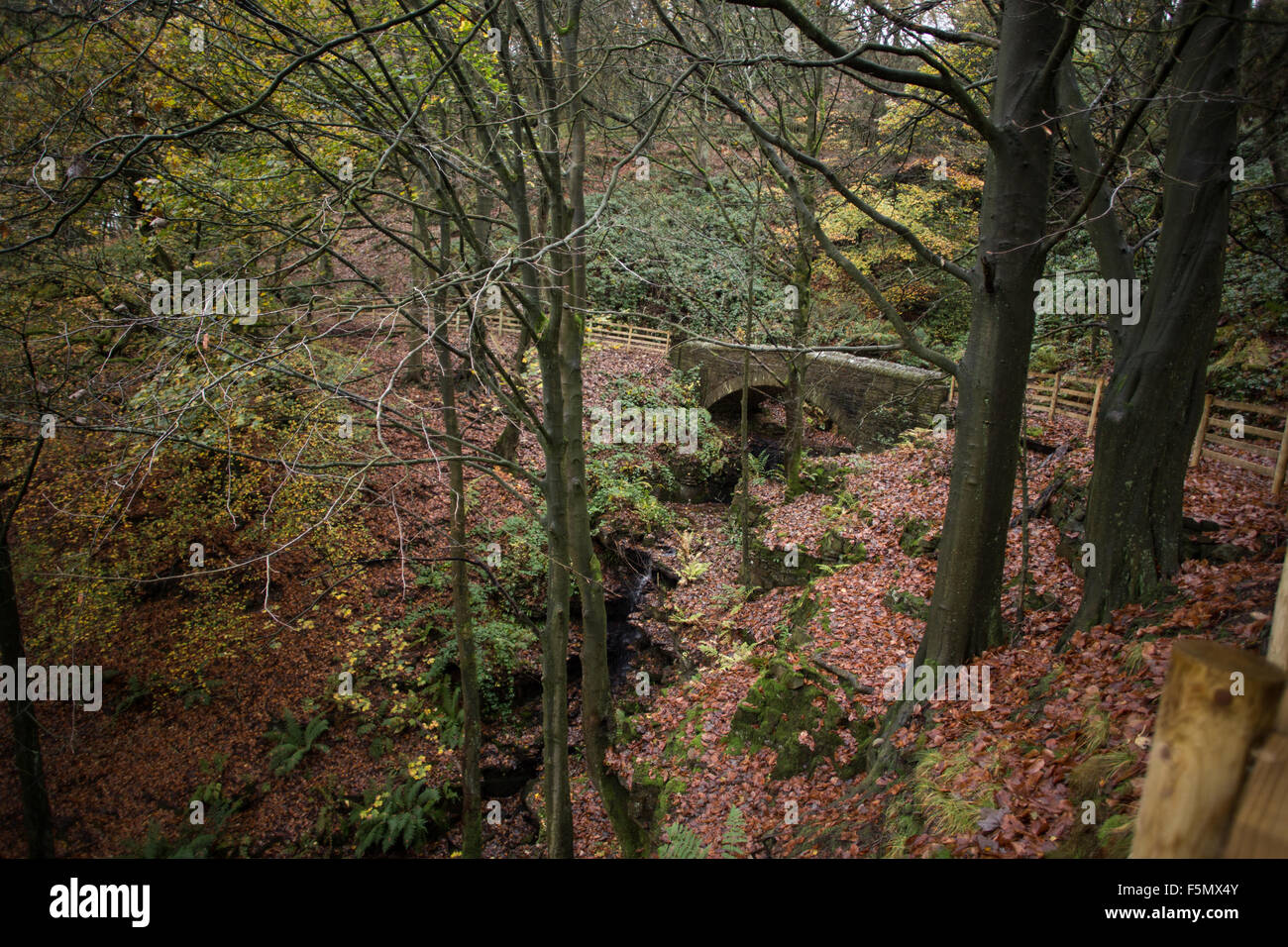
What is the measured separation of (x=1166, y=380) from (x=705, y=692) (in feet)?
23.1

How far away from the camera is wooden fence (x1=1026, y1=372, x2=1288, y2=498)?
9422 millimetres

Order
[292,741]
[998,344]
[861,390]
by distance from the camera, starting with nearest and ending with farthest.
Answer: [998,344] < [292,741] < [861,390]

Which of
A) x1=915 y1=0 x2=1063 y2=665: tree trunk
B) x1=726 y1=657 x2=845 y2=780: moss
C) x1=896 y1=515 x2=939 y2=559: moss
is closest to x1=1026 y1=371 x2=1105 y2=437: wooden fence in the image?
x1=896 y1=515 x2=939 y2=559: moss

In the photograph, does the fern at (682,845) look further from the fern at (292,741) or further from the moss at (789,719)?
the fern at (292,741)

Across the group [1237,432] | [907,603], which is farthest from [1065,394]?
[907,603]

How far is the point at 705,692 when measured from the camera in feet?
32.4

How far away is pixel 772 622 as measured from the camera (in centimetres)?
1110

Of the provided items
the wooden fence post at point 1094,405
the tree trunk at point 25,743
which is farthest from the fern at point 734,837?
the wooden fence post at point 1094,405

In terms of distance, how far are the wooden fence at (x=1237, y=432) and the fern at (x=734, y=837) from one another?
7.14 metres

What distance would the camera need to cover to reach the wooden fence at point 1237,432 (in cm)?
942

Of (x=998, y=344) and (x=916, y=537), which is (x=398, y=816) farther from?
(x=998, y=344)

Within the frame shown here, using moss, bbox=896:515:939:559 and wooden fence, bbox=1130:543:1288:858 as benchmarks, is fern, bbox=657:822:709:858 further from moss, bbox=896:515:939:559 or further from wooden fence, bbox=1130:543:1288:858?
wooden fence, bbox=1130:543:1288:858
